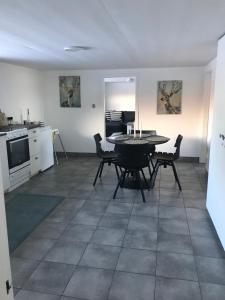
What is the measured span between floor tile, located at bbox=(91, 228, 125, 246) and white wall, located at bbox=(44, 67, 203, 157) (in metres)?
3.67

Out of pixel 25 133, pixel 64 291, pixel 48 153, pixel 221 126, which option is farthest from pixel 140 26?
pixel 48 153

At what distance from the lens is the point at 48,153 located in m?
5.68

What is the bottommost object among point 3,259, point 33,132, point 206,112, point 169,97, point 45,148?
point 45,148

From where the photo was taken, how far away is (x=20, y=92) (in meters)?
5.58

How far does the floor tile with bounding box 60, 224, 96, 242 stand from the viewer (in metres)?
2.90

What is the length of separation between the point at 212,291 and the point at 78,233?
1519 mm

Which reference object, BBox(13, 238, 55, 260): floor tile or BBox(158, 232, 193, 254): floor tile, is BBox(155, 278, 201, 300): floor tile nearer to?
BBox(158, 232, 193, 254): floor tile

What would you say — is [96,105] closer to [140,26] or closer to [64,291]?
[140,26]

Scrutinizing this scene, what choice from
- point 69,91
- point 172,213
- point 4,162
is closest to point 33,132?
point 4,162

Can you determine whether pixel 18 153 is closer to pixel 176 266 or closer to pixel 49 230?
pixel 49 230

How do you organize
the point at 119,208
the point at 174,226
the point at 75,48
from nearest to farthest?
the point at 174,226
the point at 75,48
the point at 119,208

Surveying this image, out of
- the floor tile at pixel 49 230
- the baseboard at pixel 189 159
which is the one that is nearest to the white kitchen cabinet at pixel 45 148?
the floor tile at pixel 49 230

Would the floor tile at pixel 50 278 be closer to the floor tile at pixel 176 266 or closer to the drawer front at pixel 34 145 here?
the floor tile at pixel 176 266

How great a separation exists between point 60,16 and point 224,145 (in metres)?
1.97
